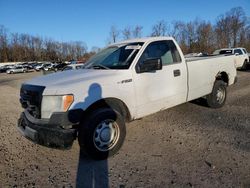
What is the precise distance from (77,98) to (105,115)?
563mm

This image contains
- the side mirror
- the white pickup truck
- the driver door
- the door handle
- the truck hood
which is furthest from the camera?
the door handle

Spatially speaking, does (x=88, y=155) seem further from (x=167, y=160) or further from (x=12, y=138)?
(x=12, y=138)

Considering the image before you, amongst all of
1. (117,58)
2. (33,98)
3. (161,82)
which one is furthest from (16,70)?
(33,98)

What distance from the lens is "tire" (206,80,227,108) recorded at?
726 cm

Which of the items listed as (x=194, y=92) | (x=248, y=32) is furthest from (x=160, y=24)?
(x=194, y=92)

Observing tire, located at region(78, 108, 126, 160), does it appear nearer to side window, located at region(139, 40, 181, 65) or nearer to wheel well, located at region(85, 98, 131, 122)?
wheel well, located at region(85, 98, 131, 122)

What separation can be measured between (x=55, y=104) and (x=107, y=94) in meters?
0.90

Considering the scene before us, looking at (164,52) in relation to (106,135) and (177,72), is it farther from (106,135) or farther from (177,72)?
(106,135)

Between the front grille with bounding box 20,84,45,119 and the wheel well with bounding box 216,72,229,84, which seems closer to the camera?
the front grille with bounding box 20,84,45,119

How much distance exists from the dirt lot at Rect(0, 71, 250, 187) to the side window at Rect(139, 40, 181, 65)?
5.14 feet

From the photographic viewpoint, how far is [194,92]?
A: 641cm

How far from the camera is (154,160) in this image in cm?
443

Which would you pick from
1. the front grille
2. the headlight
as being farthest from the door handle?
the front grille

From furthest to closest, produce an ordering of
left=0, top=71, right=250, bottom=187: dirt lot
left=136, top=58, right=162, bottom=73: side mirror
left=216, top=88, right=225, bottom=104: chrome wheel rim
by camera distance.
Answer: left=216, top=88, right=225, bottom=104: chrome wheel rim → left=136, top=58, right=162, bottom=73: side mirror → left=0, top=71, right=250, bottom=187: dirt lot
